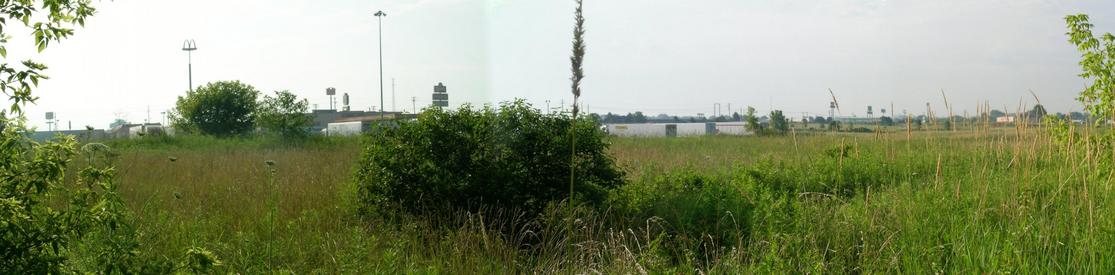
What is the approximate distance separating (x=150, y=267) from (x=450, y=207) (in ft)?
11.8

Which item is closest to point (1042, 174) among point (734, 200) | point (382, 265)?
point (734, 200)

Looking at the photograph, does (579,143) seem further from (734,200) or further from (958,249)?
(958,249)

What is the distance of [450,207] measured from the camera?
7258mm

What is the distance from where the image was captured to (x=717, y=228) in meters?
6.14

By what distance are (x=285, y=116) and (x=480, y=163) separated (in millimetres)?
27101

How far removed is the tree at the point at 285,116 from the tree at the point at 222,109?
27.6ft

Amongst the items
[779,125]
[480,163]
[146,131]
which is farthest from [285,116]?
[480,163]

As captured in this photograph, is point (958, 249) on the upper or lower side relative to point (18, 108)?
lower

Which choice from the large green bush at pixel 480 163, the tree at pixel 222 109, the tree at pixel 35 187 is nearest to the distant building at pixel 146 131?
the tree at pixel 222 109

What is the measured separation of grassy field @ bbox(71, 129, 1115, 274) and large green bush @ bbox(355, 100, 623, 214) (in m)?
0.21

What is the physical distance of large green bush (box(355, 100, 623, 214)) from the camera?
746cm

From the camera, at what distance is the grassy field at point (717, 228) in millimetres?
4680

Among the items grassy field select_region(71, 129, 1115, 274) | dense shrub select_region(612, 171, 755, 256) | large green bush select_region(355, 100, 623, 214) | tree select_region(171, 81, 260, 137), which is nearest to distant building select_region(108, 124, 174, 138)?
tree select_region(171, 81, 260, 137)

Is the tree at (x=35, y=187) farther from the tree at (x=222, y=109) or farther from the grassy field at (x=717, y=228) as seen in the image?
the tree at (x=222, y=109)
